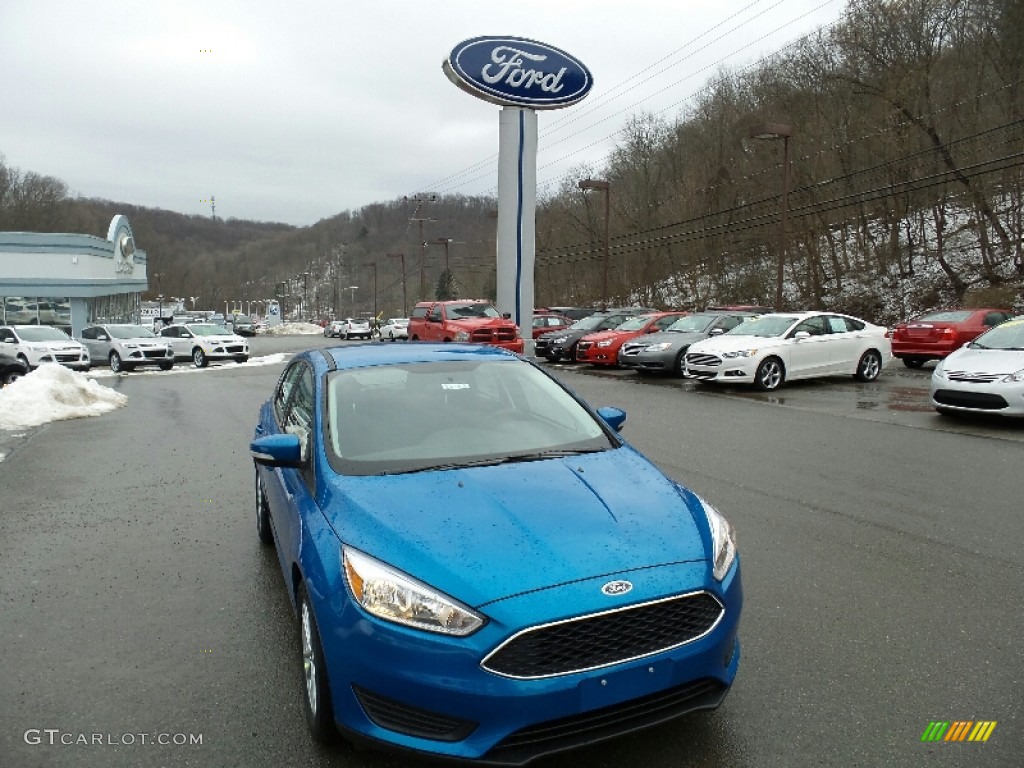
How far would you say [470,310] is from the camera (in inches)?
965

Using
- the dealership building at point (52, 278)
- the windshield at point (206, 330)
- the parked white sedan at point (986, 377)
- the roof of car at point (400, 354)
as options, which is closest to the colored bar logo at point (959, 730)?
the roof of car at point (400, 354)

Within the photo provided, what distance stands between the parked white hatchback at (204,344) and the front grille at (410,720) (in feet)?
92.6

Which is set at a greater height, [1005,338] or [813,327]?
[813,327]

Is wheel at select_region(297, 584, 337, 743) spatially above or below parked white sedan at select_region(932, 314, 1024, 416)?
below

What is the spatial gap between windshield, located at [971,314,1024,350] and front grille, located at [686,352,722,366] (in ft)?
15.1

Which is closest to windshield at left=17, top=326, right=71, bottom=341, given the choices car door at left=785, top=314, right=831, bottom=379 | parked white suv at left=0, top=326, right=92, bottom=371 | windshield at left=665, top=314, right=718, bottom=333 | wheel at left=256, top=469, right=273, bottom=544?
parked white suv at left=0, top=326, right=92, bottom=371

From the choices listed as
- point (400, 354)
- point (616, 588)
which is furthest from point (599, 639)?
point (400, 354)

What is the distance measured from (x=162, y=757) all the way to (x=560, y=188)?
6271cm

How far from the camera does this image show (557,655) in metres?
2.49

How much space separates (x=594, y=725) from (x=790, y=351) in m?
13.8

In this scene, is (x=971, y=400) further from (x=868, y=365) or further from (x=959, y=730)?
(x=959, y=730)

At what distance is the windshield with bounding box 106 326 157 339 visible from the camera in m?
27.1

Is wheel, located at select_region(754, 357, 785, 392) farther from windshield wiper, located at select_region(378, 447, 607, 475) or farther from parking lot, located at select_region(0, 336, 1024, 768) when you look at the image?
windshield wiper, located at select_region(378, 447, 607, 475)

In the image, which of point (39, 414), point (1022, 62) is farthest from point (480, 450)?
point (1022, 62)
